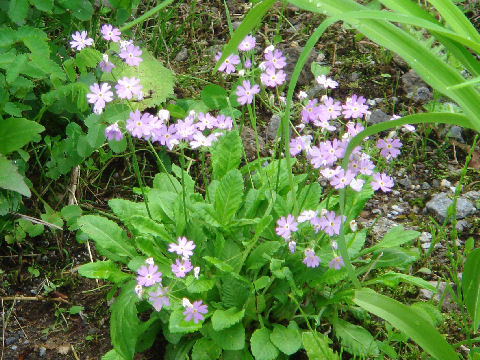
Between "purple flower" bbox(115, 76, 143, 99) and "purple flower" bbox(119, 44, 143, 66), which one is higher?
"purple flower" bbox(119, 44, 143, 66)

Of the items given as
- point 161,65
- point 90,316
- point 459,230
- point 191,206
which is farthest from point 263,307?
point 161,65

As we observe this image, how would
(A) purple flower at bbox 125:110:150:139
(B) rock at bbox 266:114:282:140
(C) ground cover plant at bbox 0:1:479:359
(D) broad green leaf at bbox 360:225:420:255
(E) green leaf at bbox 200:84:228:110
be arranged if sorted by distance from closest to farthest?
(A) purple flower at bbox 125:110:150:139 < (C) ground cover plant at bbox 0:1:479:359 < (D) broad green leaf at bbox 360:225:420:255 < (E) green leaf at bbox 200:84:228:110 < (B) rock at bbox 266:114:282:140

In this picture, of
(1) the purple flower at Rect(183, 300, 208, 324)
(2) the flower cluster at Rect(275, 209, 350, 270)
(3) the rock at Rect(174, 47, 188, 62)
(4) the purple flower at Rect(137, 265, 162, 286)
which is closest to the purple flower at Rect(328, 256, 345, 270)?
(2) the flower cluster at Rect(275, 209, 350, 270)

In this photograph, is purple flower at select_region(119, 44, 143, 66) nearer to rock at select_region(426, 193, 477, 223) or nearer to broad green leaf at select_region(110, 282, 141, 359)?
broad green leaf at select_region(110, 282, 141, 359)

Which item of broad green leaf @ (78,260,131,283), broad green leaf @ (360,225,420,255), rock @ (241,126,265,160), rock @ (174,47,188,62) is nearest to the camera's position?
broad green leaf @ (78,260,131,283)

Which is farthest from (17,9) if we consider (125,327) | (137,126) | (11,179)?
(125,327)

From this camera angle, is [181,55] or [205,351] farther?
[181,55]

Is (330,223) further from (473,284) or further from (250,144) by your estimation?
(250,144)
